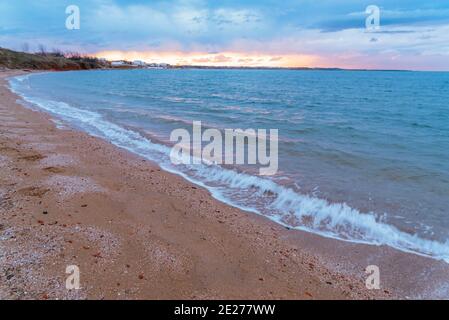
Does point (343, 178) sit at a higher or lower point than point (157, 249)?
higher

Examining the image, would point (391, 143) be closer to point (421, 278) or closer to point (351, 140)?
point (351, 140)

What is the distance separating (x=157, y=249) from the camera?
5375 mm

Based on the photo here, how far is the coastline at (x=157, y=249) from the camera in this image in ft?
14.6

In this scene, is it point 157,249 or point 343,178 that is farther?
point 343,178

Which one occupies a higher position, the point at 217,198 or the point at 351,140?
the point at 351,140

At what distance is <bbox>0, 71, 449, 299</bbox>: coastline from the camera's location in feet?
14.6

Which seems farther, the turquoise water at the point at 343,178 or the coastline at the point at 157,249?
the turquoise water at the point at 343,178

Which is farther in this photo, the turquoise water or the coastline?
the turquoise water

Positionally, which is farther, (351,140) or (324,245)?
(351,140)

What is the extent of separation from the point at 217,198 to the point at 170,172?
2597 millimetres

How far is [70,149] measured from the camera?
11.8 m
